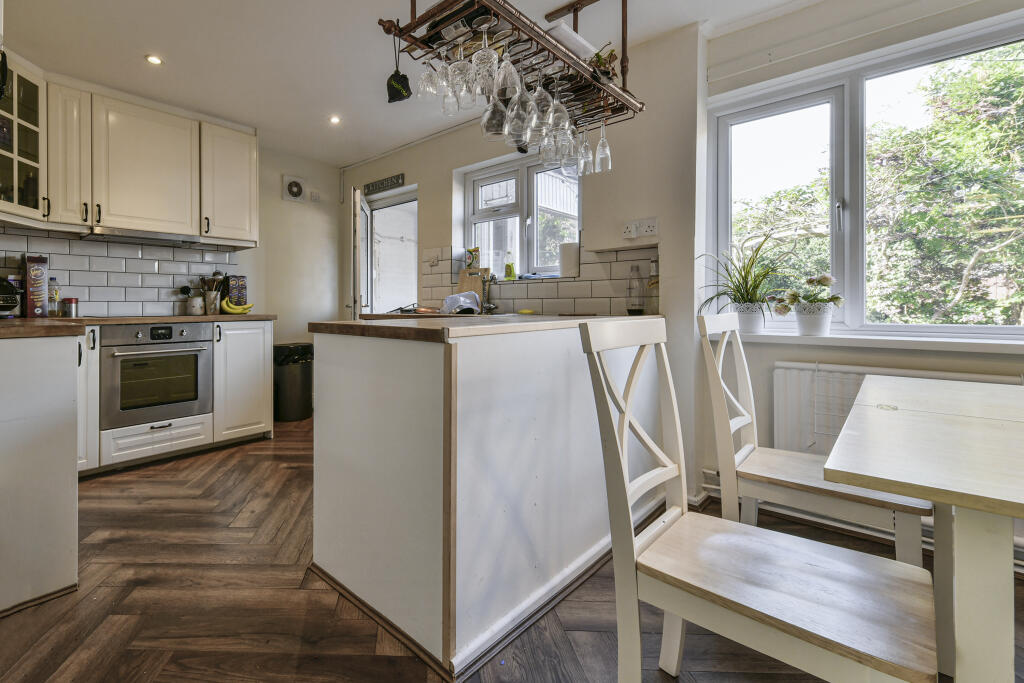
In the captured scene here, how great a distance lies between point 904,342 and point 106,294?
15.4 feet

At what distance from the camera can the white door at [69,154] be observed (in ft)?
9.12

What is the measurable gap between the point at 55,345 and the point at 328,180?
3.47 meters

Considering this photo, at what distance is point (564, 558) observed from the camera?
64.4 inches

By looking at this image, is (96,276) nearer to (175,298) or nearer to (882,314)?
(175,298)

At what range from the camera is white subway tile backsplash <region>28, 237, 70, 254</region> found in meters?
2.98

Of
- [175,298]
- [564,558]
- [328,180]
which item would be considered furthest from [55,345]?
[328,180]

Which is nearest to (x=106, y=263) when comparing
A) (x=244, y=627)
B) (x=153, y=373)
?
(x=153, y=373)

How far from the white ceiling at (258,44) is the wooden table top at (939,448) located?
1.99 metres

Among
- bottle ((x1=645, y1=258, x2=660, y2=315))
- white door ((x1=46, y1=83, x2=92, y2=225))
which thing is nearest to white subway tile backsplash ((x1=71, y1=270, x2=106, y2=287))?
white door ((x1=46, y1=83, x2=92, y2=225))

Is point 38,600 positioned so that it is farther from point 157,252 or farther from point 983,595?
point 157,252

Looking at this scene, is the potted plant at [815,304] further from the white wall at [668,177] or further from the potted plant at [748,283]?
the white wall at [668,177]

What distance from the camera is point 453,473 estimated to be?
119 centimetres

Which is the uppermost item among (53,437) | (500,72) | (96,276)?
(500,72)

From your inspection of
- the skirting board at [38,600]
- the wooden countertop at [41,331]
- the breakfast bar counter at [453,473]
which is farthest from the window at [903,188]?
the skirting board at [38,600]
